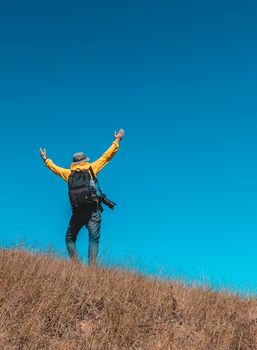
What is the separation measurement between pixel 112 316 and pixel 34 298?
0.93m

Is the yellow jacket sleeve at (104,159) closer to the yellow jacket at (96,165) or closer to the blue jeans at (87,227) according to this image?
the yellow jacket at (96,165)

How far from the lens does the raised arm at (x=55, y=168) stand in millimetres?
8734

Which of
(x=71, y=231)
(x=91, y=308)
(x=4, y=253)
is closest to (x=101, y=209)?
(x=71, y=231)

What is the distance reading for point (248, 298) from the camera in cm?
736

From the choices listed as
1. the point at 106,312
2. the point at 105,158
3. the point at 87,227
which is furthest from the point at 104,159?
the point at 106,312

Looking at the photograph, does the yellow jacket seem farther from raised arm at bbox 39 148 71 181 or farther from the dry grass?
the dry grass

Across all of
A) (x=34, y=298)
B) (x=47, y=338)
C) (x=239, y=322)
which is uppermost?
(x=239, y=322)

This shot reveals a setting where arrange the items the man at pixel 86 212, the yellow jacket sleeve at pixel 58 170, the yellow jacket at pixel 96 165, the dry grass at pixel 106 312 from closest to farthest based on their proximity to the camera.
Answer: the dry grass at pixel 106 312 < the man at pixel 86 212 < the yellow jacket at pixel 96 165 < the yellow jacket sleeve at pixel 58 170

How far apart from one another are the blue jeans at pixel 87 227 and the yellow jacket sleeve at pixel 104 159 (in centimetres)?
67

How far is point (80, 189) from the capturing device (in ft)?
27.1

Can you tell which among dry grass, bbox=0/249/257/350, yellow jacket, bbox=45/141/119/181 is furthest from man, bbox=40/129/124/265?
dry grass, bbox=0/249/257/350

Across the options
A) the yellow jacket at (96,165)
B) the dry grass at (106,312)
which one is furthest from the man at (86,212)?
the dry grass at (106,312)

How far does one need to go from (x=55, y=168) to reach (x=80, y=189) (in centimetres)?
93

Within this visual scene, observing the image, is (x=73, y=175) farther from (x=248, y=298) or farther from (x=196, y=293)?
(x=248, y=298)
